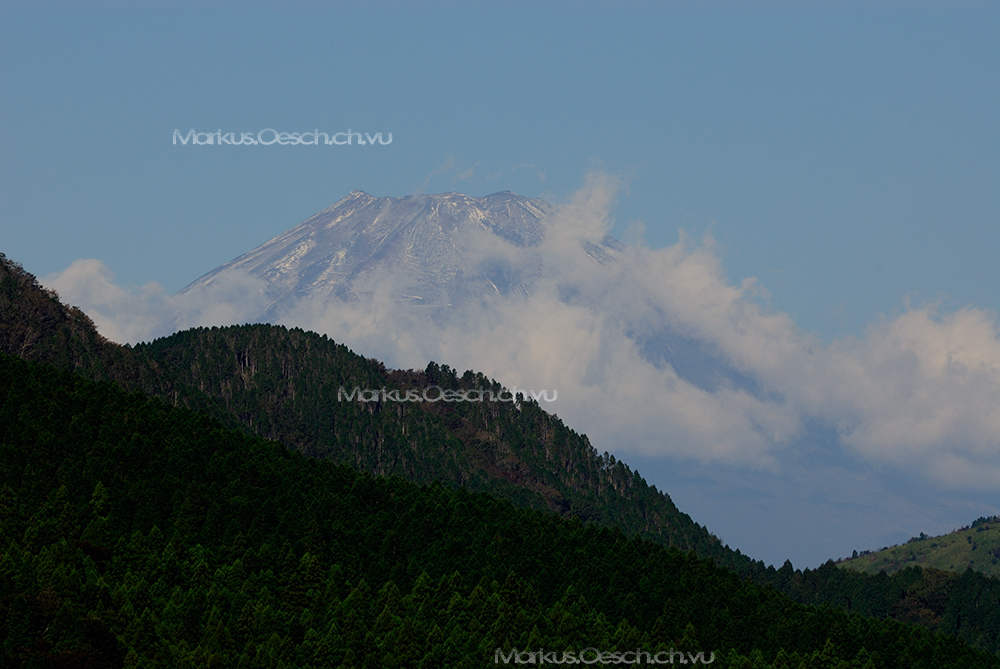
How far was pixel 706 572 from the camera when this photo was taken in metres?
170

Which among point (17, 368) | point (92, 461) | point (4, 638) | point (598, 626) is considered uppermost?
point (17, 368)

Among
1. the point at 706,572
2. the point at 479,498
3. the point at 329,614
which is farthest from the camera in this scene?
the point at 479,498

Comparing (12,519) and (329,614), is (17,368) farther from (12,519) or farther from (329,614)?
(329,614)

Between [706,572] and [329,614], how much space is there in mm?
61979

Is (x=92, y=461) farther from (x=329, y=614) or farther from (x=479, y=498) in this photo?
(x=479, y=498)

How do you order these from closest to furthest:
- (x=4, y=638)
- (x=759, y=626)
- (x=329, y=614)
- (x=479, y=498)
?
(x=4, y=638)
(x=329, y=614)
(x=759, y=626)
(x=479, y=498)

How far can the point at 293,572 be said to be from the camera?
5453 inches

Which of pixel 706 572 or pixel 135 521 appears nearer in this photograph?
pixel 135 521

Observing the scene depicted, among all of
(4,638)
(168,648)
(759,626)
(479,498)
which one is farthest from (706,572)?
(4,638)

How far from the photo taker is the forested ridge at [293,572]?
10756cm

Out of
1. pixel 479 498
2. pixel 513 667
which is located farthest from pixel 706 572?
pixel 513 667

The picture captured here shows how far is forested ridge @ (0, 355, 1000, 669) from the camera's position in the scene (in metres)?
108

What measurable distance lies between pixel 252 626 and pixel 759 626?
199ft

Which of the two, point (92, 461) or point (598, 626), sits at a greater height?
point (92, 461)
